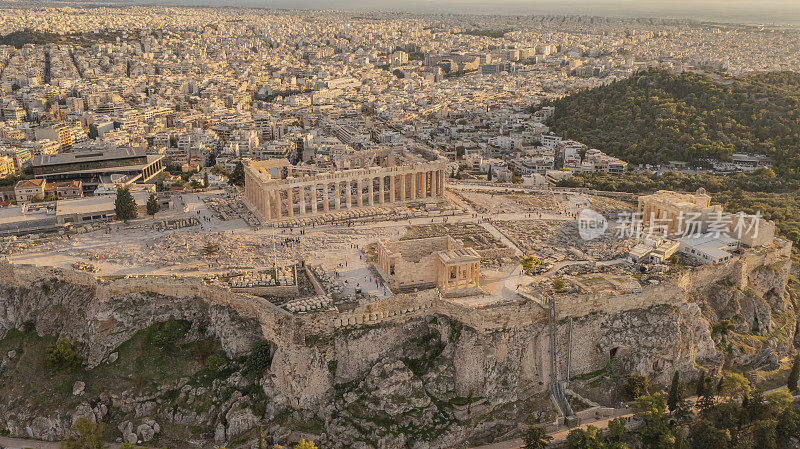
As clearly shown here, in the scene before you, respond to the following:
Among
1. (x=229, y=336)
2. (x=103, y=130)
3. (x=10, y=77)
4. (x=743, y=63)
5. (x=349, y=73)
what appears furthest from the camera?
(x=349, y=73)

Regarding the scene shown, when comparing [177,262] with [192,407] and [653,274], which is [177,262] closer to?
[192,407]

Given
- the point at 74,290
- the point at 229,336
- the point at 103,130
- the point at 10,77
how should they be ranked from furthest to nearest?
the point at 10,77, the point at 103,130, the point at 74,290, the point at 229,336

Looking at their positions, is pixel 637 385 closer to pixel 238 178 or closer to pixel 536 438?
pixel 536 438

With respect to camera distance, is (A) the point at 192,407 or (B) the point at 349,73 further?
(B) the point at 349,73

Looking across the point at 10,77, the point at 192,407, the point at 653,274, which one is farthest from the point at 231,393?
the point at 10,77

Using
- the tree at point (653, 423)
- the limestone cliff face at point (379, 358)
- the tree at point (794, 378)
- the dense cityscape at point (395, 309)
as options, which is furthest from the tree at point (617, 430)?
the tree at point (794, 378)

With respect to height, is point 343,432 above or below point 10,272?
below

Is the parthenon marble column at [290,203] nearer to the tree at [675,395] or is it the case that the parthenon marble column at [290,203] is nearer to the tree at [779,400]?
the tree at [675,395]

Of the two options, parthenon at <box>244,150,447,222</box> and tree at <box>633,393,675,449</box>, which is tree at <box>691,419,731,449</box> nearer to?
tree at <box>633,393,675,449</box>
